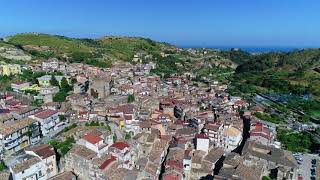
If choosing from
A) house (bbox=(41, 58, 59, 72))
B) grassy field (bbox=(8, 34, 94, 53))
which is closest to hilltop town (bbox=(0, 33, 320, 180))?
house (bbox=(41, 58, 59, 72))

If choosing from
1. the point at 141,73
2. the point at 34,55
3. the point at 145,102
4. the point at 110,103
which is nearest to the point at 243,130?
the point at 145,102

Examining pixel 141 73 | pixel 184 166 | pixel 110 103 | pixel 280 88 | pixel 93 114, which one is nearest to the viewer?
pixel 184 166

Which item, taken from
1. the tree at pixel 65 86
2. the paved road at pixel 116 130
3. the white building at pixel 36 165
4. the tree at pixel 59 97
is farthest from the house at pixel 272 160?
the tree at pixel 65 86

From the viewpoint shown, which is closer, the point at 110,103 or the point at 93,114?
the point at 93,114

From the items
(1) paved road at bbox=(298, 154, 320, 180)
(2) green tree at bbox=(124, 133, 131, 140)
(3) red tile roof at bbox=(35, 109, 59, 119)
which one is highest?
(3) red tile roof at bbox=(35, 109, 59, 119)

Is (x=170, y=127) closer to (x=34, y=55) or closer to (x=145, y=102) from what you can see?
(x=145, y=102)

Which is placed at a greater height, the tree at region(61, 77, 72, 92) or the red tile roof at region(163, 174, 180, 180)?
the tree at region(61, 77, 72, 92)

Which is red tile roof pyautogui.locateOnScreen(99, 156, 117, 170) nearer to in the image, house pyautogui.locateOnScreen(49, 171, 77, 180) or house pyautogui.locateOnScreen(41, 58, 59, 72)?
house pyautogui.locateOnScreen(49, 171, 77, 180)
